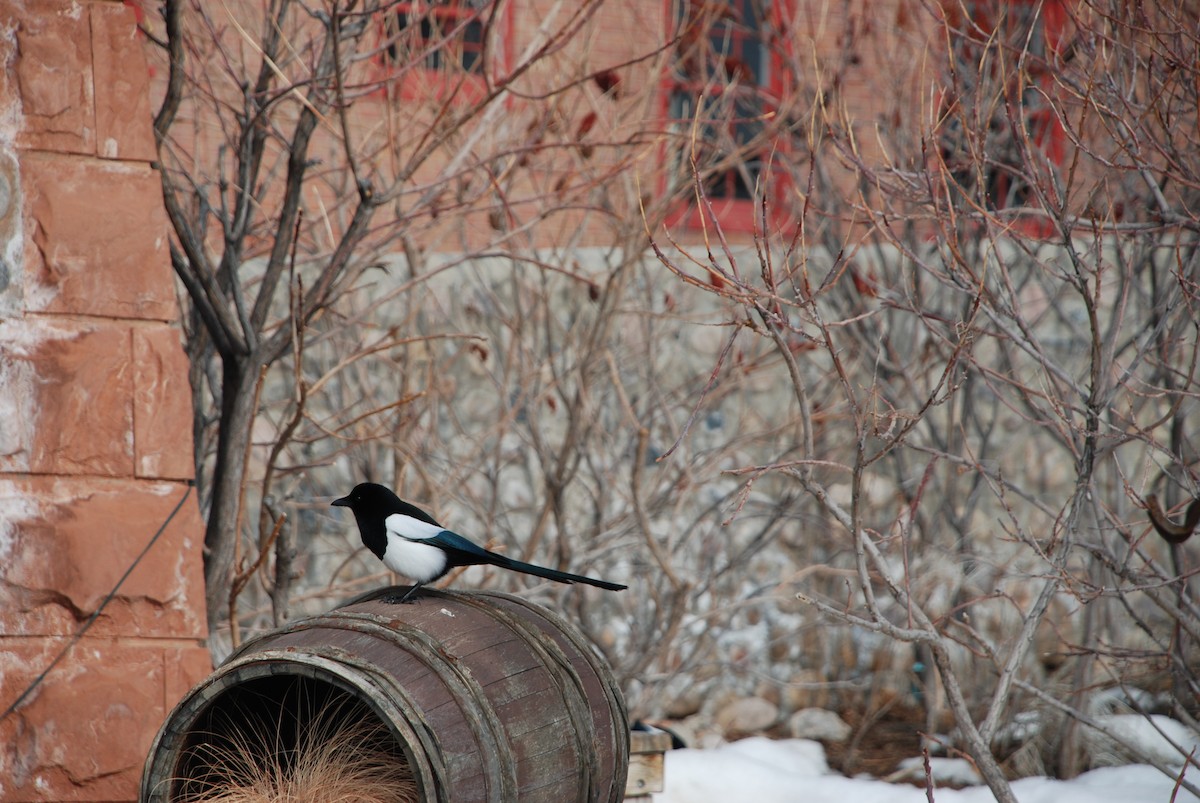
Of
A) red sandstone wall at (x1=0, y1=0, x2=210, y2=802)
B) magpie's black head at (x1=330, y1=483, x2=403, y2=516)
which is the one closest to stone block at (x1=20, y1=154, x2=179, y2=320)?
red sandstone wall at (x1=0, y1=0, x2=210, y2=802)

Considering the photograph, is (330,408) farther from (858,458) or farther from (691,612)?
(858,458)

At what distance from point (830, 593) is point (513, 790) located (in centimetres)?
396

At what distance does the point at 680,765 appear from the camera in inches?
174

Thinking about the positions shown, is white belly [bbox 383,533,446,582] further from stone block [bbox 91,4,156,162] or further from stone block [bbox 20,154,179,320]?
stone block [bbox 91,4,156,162]

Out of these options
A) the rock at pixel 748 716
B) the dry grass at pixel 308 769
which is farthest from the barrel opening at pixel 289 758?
the rock at pixel 748 716

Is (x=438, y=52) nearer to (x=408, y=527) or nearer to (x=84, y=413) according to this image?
(x=84, y=413)

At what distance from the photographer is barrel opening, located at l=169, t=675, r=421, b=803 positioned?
233cm

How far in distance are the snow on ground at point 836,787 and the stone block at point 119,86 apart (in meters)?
2.77

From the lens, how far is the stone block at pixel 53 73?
2590 millimetres

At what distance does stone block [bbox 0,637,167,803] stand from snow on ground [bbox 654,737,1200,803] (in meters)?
2.04

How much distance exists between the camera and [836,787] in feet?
14.4

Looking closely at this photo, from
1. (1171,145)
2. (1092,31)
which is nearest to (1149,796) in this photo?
(1171,145)

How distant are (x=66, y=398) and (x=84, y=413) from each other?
0.05 metres

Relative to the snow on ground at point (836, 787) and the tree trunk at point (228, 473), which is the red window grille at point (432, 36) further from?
the snow on ground at point (836, 787)
